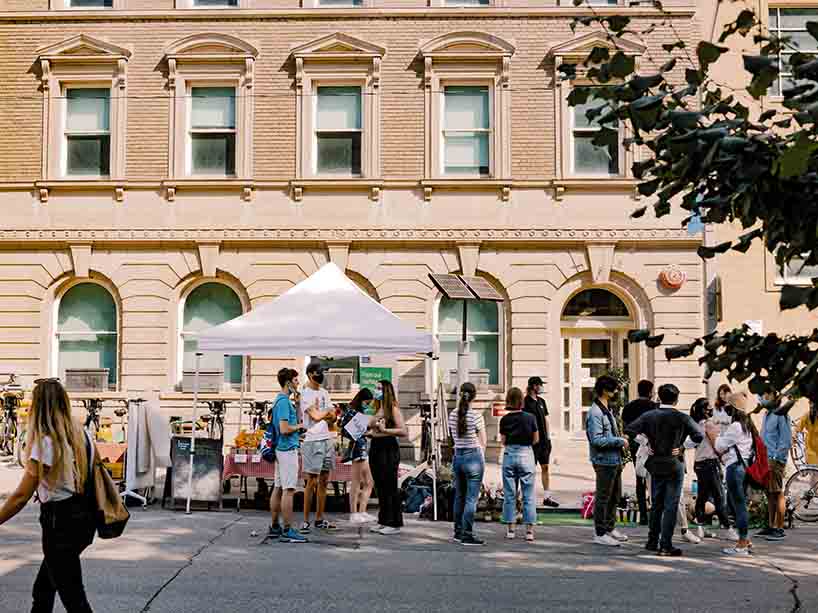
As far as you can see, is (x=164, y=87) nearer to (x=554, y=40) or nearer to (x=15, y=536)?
(x=554, y=40)

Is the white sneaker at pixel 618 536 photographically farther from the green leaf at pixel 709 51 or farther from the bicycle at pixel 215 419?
the bicycle at pixel 215 419

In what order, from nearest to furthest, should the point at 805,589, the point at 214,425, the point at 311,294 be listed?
1. the point at 805,589
2. the point at 311,294
3. the point at 214,425

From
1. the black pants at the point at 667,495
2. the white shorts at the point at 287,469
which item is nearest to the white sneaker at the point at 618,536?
A: the black pants at the point at 667,495

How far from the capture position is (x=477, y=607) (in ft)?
27.6

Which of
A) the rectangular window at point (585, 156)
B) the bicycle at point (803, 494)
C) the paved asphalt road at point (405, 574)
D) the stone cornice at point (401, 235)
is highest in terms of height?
the rectangular window at point (585, 156)

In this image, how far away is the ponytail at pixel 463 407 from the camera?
38.1ft

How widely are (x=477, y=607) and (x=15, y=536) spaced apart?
232 inches

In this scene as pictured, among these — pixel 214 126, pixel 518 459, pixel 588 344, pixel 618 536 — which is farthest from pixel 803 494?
pixel 214 126

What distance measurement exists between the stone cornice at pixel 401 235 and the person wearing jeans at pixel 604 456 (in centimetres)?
968

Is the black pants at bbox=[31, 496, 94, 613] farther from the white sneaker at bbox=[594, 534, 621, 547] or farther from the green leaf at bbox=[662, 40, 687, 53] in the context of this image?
the white sneaker at bbox=[594, 534, 621, 547]

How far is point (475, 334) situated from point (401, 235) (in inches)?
100

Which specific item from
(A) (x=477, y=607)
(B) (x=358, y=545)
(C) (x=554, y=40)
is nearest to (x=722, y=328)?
(C) (x=554, y=40)

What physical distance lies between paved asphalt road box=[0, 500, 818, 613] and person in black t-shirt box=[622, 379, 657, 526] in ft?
2.91

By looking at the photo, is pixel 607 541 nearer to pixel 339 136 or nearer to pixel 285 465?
pixel 285 465
